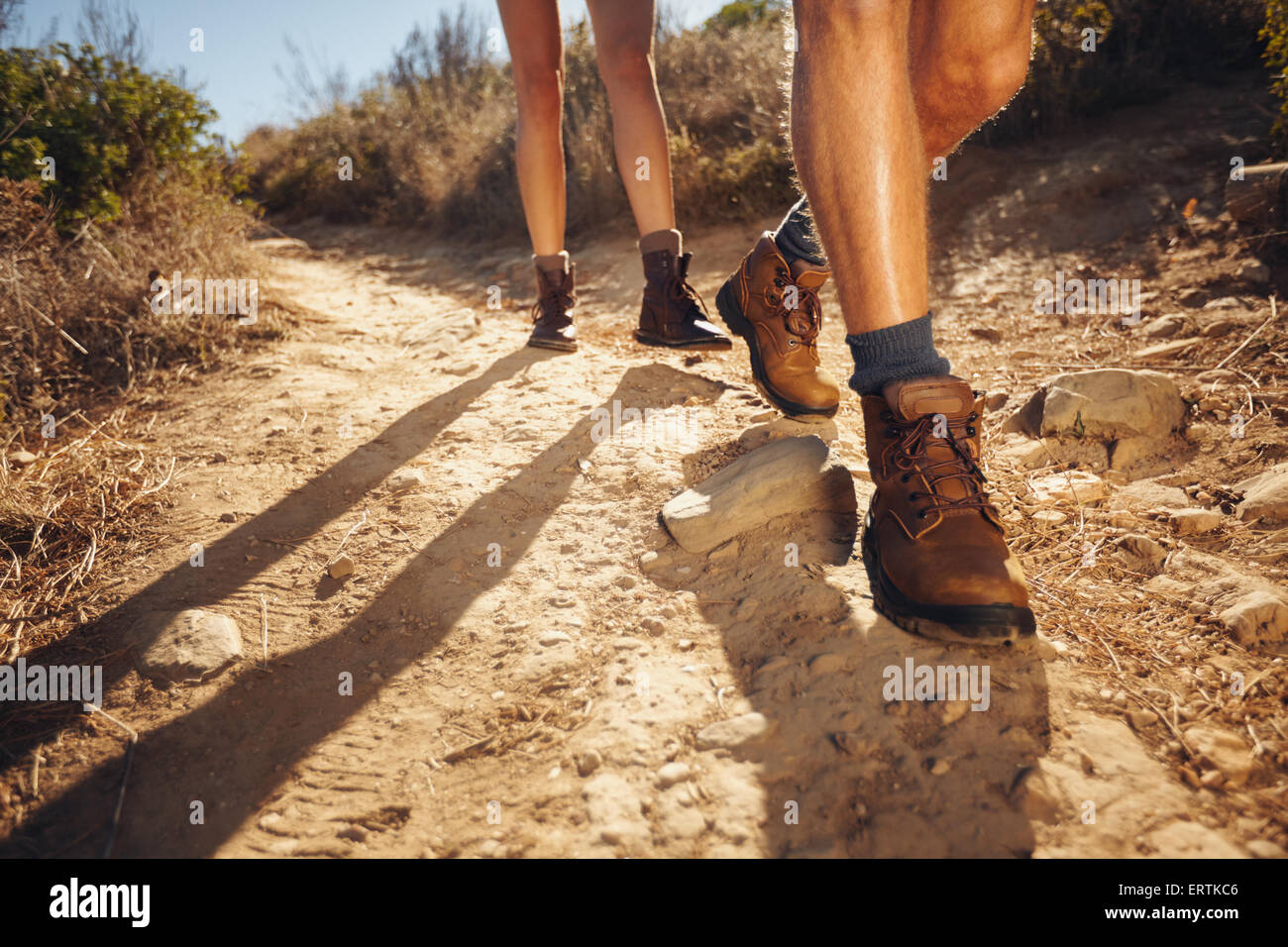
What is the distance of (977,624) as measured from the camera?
1194 millimetres

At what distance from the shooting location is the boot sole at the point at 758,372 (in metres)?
1.95

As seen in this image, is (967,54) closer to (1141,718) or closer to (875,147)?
(875,147)

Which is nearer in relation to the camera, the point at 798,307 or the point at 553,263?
the point at 798,307

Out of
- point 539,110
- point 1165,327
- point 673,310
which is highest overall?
point 539,110

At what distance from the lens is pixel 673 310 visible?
2.52 m

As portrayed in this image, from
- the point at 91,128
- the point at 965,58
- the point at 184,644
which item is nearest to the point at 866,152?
the point at 965,58

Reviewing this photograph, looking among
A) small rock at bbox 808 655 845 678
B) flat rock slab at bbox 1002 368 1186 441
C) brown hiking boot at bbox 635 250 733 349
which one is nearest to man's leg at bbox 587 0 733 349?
brown hiking boot at bbox 635 250 733 349

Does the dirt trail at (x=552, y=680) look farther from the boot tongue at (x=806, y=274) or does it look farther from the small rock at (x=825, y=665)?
the boot tongue at (x=806, y=274)

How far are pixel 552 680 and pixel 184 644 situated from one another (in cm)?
73

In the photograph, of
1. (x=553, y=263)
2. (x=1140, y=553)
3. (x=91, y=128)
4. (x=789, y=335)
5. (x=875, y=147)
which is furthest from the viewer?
(x=91, y=128)

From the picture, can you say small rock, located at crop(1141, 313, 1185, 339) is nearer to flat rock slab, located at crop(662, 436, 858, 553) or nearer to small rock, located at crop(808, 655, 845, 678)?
flat rock slab, located at crop(662, 436, 858, 553)

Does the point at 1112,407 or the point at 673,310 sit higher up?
the point at 673,310
